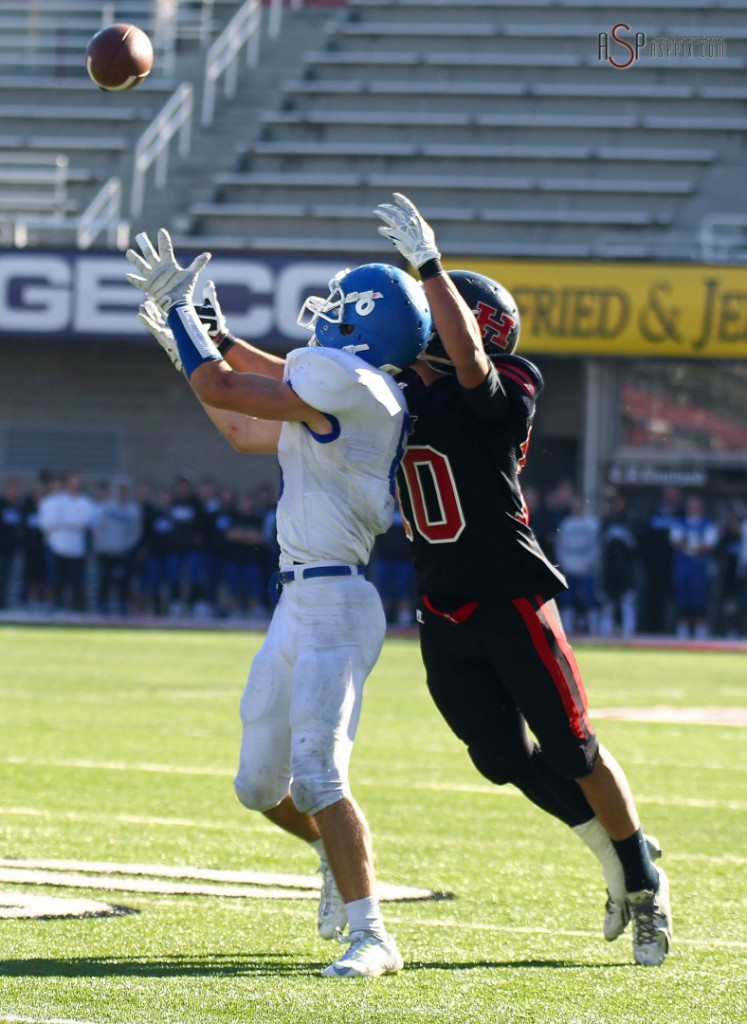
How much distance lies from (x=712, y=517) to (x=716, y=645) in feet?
8.53

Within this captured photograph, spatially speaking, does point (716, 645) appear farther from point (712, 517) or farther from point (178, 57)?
point (178, 57)

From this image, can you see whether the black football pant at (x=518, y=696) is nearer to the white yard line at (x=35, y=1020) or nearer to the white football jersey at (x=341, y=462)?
the white football jersey at (x=341, y=462)

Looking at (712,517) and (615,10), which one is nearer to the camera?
(712,517)

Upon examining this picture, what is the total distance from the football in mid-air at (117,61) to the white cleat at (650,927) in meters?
3.58

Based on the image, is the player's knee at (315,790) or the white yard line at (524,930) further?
the white yard line at (524,930)

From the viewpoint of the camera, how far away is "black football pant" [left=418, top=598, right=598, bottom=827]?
4.34 m

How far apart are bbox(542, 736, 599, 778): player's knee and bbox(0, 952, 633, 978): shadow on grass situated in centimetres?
47

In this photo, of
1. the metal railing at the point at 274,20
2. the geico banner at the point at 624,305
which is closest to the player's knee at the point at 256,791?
the geico banner at the point at 624,305

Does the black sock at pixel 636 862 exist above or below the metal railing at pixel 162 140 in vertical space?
below

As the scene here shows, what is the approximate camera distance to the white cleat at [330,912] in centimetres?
441

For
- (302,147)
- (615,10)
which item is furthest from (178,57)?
(615,10)

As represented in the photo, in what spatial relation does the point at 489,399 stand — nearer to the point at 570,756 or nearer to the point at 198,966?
the point at 570,756

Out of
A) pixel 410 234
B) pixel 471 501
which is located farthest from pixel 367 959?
pixel 410 234

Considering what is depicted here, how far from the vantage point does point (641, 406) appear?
19734 millimetres
